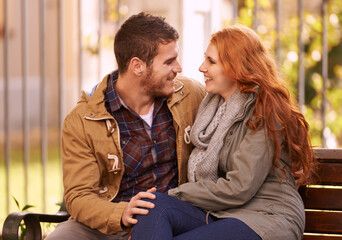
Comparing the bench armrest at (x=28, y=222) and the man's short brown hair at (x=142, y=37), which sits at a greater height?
the man's short brown hair at (x=142, y=37)

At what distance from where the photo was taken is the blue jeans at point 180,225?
2.87 m

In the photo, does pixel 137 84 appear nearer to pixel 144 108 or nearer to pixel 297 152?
pixel 144 108

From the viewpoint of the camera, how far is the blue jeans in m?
2.87

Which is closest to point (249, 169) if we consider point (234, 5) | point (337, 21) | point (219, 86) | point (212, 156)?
point (212, 156)

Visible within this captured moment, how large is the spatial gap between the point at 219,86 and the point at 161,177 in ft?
1.79

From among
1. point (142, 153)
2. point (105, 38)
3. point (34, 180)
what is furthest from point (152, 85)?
point (34, 180)

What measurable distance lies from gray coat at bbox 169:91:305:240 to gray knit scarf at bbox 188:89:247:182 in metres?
0.05

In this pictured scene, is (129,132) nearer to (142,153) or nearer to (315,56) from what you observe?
(142,153)

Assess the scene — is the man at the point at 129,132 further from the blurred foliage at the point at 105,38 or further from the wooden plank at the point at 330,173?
the blurred foliage at the point at 105,38

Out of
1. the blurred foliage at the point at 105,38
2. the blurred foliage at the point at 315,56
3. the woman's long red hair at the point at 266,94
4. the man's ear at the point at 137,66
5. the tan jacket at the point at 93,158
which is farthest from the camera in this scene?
the blurred foliage at the point at 315,56

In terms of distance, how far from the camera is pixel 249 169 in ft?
9.68

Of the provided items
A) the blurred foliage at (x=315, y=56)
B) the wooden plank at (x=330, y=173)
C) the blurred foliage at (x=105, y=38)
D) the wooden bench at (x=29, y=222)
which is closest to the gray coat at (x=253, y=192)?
the wooden plank at (x=330, y=173)

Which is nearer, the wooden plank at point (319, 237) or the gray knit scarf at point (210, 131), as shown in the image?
the gray knit scarf at point (210, 131)

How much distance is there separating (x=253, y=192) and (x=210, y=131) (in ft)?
1.23
